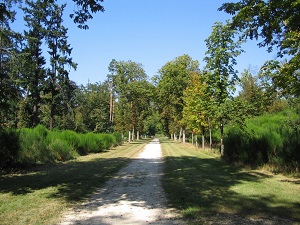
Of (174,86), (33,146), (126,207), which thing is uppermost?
(174,86)

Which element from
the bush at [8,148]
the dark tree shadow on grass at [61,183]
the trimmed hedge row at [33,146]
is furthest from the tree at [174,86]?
the dark tree shadow on grass at [61,183]

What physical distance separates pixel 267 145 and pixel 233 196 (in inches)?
296

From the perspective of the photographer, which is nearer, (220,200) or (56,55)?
(220,200)

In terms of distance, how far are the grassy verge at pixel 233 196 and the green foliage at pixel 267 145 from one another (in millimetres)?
1676

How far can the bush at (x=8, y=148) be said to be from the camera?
13.8m

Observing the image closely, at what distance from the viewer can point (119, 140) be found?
42.6m

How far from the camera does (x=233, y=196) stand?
26.8 feet

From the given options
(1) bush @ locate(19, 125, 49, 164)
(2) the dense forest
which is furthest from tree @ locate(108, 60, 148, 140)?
(1) bush @ locate(19, 125, 49, 164)

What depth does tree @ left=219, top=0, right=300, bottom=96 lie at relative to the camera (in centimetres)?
801

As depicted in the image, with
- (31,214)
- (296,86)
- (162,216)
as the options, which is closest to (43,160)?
(31,214)

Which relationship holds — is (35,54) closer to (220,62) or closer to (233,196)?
(220,62)

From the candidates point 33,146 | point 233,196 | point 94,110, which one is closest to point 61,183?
point 233,196

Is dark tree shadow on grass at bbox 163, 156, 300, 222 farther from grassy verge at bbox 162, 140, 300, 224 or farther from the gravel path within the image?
the gravel path

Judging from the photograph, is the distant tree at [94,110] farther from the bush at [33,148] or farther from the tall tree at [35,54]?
the bush at [33,148]
